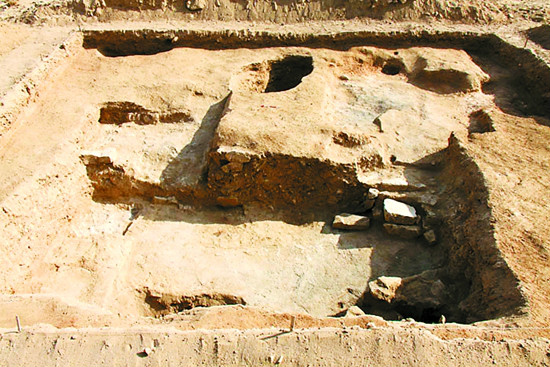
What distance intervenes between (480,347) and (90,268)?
4.09m

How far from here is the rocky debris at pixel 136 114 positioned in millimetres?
7031

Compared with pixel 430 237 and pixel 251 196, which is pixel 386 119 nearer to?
pixel 430 237

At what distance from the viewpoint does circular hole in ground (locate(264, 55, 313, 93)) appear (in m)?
8.27

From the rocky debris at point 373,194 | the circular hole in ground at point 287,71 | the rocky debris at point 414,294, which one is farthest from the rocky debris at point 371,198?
the circular hole in ground at point 287,71

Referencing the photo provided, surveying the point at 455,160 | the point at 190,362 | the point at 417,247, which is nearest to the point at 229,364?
the point at 190,362

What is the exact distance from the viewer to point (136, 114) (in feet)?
23.2

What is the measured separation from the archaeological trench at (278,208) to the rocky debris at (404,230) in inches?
1.1

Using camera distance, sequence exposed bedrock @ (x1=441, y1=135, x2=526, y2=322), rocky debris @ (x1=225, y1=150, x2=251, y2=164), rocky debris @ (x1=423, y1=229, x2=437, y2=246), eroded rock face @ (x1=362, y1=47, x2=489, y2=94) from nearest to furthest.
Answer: exposed bedrock @ (x1=441, y1=135, x2=526, y2=322), rocky debris @ (x1=423, y1=229, x2=437, y2=246), rocky debris @ (x1=225, y1=150, x2=251, y2=164), eroded rock face @ (x1=362, y1=47, x2=489, y2=94)

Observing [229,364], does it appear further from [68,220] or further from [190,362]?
[68,220]

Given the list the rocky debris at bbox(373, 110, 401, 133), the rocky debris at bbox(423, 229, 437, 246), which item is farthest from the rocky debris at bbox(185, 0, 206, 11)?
the rocky debris at bbox(423, 229, 437, 246)

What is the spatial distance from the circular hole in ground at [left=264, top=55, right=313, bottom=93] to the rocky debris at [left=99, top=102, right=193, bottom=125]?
1.87 metres

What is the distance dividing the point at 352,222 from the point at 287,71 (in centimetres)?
383

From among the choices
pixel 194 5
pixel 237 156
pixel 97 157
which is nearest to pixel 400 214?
pixel 237 156

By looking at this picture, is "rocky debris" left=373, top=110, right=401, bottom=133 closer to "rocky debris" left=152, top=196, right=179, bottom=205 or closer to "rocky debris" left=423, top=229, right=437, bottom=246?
"rocky debris" left=423, top=229, right=437, bottom=246
